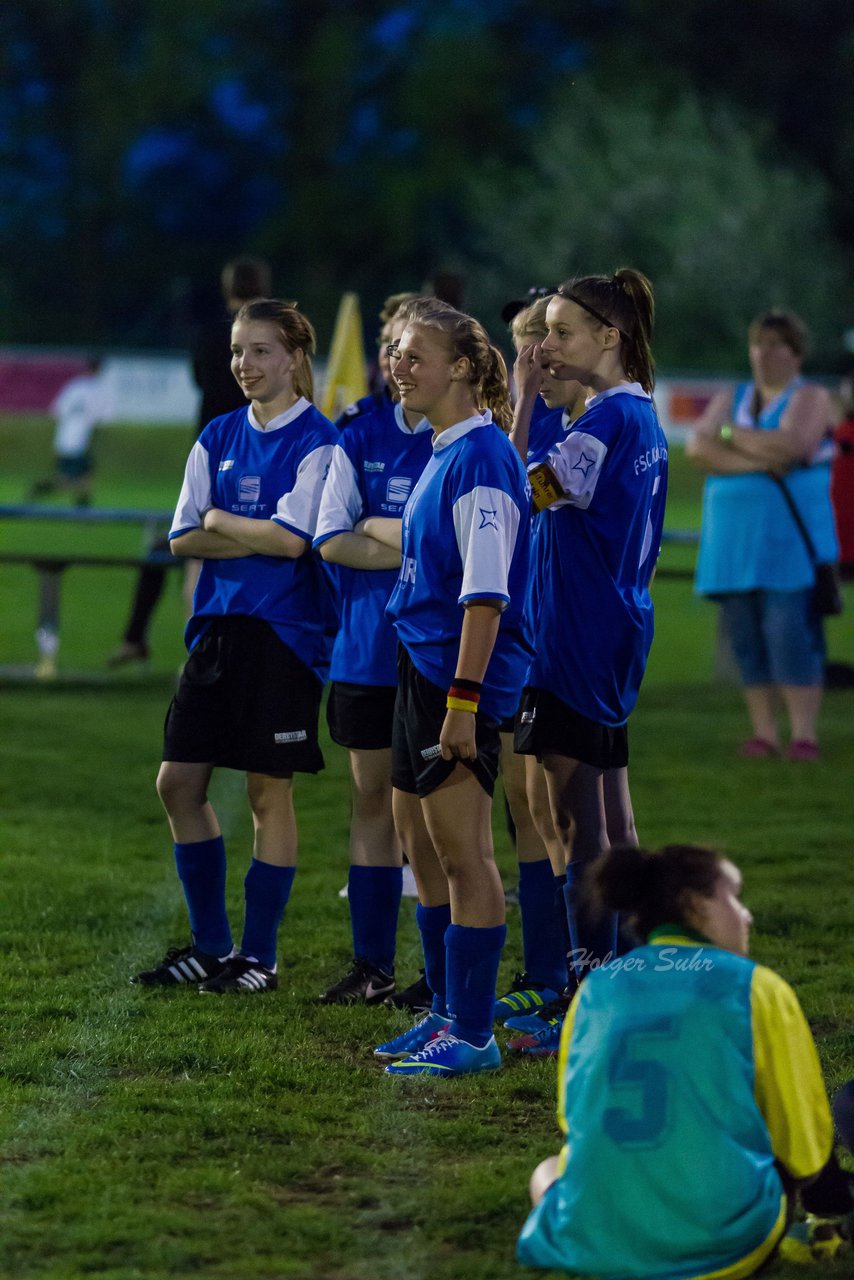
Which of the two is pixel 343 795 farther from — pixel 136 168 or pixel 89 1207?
pixel 136 168

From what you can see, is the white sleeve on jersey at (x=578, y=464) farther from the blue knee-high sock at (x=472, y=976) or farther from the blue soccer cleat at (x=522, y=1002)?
the blue soccer cleat at (x=522, y=1002)

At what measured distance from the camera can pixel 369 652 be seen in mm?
5219

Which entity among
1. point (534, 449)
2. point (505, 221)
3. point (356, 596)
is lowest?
point (356, 596)

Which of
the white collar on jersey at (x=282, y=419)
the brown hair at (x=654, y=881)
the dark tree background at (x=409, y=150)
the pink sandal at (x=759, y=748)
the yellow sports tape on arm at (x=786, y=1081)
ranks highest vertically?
the dark tree background at (x=409, y=150)

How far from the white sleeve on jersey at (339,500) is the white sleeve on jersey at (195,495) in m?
0.38

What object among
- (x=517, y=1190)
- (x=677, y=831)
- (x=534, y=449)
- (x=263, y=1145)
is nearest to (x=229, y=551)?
(x=534, y=449)

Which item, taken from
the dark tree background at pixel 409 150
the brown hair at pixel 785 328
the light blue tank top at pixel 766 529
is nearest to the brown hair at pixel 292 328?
the brown hair at pixel 785 328

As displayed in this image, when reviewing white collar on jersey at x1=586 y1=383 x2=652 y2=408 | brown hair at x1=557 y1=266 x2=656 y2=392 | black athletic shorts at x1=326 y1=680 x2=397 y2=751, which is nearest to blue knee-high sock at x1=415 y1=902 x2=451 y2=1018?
black athletic shorts at x1=326 y1=680 x2=397 y2=751

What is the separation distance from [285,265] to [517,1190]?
51150 mm

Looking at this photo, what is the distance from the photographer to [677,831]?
777 centimetres

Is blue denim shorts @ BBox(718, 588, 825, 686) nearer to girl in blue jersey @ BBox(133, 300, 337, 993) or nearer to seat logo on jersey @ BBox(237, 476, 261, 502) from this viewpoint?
girl in blue jersey @ BBox(133, 300, 337, 993)

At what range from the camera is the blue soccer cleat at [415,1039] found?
4.72m

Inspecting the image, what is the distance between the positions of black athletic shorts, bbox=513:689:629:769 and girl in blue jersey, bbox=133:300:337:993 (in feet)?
2.60

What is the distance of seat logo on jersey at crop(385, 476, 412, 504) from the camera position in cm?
520
